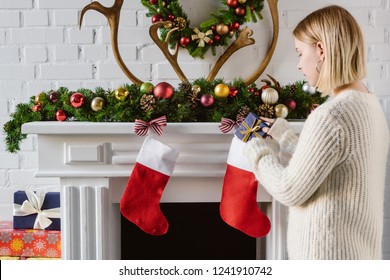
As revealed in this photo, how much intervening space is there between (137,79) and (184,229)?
63cm

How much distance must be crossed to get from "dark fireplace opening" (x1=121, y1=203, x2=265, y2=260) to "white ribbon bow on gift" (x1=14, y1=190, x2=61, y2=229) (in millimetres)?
322

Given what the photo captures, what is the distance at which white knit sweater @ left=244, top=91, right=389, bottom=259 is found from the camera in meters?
1.16

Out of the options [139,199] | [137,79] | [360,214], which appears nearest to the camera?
[360,214]

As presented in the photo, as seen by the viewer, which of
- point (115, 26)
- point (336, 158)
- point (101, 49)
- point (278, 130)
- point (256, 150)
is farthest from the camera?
point (101, 49)

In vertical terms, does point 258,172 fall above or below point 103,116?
below

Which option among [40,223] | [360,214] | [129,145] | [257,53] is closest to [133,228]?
[40,223]

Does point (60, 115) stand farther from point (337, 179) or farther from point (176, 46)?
point (337, 179)

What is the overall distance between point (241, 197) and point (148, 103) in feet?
1.39

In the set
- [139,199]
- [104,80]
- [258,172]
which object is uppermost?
[104,80]

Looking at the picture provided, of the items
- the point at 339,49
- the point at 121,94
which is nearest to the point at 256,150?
the point at 339,49

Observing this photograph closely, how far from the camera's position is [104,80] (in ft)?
6.48

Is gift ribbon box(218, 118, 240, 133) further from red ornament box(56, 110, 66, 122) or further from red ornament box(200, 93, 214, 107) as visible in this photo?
red ornament box(56, 110, 66, 122)

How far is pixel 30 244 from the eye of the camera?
1.83 m
